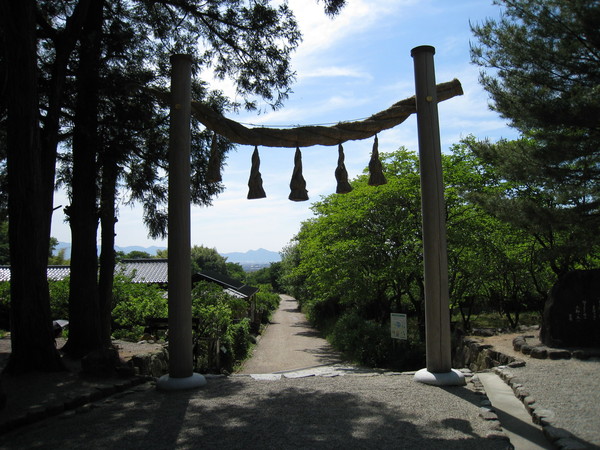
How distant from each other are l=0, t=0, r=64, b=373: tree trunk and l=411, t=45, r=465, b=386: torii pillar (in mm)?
5342

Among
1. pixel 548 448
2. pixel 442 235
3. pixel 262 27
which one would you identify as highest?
pixel 262 27

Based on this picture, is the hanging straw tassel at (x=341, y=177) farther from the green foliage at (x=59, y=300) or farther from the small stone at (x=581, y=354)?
the green foliage at (x=59, y=300)

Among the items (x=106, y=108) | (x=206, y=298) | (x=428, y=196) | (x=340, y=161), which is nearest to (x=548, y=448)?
(x=428, y=196)

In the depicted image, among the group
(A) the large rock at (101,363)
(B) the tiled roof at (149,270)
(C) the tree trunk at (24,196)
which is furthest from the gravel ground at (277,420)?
(B) the tiled roof at (149,270)

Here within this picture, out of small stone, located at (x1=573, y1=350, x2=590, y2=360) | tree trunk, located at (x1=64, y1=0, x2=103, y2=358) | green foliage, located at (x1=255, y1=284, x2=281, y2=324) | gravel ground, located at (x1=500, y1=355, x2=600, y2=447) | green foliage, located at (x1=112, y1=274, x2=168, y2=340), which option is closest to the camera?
gravel ground, located at (x1=500, y1=355, x2=600, y2=447)

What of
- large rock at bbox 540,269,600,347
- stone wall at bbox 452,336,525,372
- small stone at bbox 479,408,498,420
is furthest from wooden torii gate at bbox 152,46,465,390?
large rock at bbox 540,269,600,347

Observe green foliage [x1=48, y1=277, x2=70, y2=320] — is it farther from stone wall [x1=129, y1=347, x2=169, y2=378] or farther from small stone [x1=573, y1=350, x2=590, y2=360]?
small stone [x1=573, y1=350, x2=590, y2=360]

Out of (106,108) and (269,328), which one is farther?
(269,328)

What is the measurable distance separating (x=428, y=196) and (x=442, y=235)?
52 centimetres

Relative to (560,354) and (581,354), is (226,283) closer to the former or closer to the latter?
(560,354)

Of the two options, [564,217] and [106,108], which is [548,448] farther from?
[106,108]

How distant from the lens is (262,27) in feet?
30.6

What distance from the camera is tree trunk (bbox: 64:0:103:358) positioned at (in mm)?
8180

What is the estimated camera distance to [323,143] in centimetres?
618
